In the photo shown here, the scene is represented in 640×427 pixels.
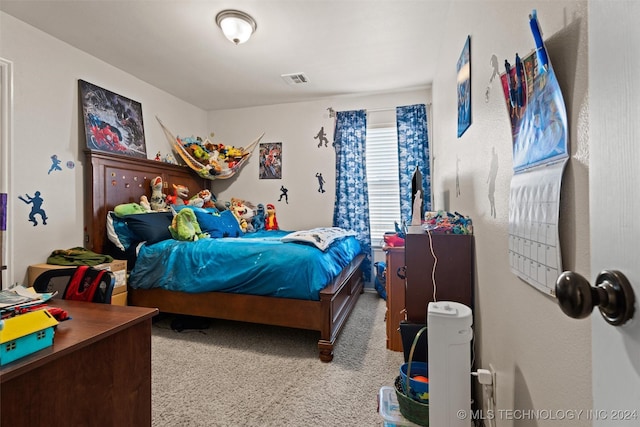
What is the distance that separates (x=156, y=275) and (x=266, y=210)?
181cm

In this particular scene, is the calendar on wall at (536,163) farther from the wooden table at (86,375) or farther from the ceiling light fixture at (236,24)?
the ceiling light fixture at (236,24)

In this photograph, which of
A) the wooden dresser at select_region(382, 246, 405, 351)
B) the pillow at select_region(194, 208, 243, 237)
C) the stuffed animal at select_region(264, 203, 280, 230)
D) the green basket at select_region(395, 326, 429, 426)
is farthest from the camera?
the stuffed animal at select_region(264, 203, 280, 230)

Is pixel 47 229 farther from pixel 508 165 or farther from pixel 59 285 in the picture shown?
pixel 508 165

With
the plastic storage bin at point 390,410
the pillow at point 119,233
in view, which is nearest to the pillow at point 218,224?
the pillow at point 119,233

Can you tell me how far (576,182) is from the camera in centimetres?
63

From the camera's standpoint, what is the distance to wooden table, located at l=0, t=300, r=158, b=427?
31.3 inches

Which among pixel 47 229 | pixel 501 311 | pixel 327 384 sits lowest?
pixel 327 384

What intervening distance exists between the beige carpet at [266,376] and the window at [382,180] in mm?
1574

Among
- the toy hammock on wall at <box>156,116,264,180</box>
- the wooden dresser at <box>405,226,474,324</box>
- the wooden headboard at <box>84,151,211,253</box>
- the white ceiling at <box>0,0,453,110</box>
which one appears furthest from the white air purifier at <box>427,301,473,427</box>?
the toy hammock on wall at <box>156,116,264,180</box>

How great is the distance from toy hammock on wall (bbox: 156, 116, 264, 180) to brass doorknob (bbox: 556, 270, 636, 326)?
4.17m

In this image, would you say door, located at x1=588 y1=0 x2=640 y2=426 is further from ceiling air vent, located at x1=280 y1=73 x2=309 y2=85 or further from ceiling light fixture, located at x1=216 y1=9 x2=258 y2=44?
ceiling air vent, located at x1=280 y1=73 x2=309 y2=85

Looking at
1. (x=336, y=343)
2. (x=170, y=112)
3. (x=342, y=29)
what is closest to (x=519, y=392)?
(x=336, y=343)

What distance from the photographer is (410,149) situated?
3.74 metres

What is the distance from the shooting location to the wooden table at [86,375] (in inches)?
31.3
